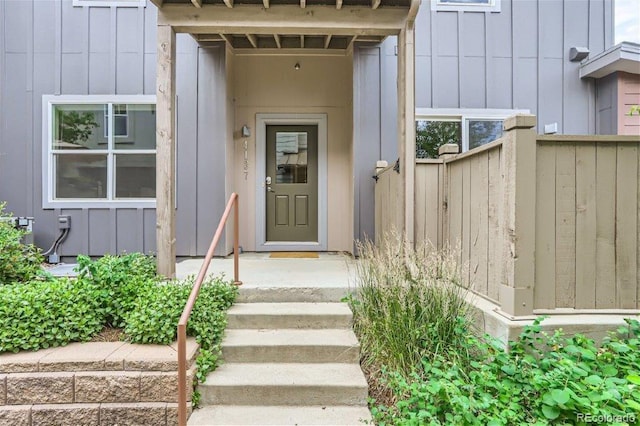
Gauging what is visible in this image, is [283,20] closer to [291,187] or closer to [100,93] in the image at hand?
[291,187]

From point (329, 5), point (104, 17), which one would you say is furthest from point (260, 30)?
point (104, 17)

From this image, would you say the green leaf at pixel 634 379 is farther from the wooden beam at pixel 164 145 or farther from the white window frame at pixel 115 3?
the white window frame at pixel 115 3

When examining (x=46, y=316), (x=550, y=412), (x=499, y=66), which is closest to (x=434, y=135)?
(x=499, y=66)

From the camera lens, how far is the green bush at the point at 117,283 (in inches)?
110

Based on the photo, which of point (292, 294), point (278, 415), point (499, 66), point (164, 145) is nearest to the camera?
point (278, 415)

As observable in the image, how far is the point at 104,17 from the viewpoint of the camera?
4984 mm

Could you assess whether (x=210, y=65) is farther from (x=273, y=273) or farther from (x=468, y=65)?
(x=468, y=65)

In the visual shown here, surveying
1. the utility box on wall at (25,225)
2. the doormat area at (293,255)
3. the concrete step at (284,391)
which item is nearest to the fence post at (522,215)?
the concrete step at (284,391)

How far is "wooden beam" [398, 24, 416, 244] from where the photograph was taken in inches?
138

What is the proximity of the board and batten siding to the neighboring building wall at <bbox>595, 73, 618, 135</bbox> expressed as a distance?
16.8 feet

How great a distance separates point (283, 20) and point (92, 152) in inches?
129

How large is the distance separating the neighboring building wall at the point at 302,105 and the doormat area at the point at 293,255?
0.41 metres

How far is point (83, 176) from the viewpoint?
5.04 metres

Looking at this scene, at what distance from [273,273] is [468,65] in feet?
12.9
